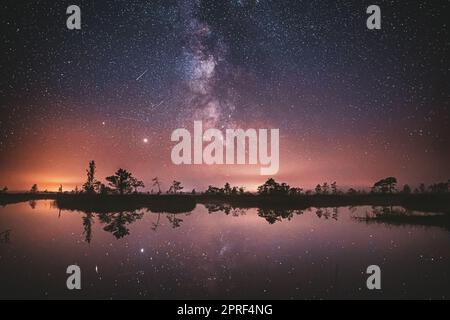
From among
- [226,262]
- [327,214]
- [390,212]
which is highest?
[390,212]

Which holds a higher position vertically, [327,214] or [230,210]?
[327,214]

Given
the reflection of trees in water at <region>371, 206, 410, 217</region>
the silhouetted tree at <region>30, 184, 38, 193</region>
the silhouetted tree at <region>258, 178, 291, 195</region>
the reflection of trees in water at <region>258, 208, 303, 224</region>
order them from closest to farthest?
the reflection of trees in water at <region>258, 208, 303, 224</region>, the reflection of trees in water at <region>371, 206, 410, 217</region>, the silhouetted tree at <region>258, 178, 291, 195</region>, the silhouetted tree at <region>30, 184, 38, 193</region>

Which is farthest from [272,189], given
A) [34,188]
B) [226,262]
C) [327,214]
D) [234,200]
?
[34,188]

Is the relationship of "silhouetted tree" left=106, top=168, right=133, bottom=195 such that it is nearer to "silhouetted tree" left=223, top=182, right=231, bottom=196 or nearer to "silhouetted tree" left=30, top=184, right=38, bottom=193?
"silhouetted tree" left=223, top=182, right=231, bottom=196

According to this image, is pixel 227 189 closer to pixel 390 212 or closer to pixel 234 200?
pixel 234 200

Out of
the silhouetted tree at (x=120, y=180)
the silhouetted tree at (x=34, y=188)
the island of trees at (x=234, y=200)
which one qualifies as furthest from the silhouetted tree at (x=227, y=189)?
the silhouetted tree at (x=34, y=188)

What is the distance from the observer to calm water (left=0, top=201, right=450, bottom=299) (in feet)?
51.6

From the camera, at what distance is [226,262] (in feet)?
68.4

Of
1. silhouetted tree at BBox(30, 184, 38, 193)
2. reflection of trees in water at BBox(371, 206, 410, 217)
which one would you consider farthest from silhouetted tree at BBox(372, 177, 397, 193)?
silhouetted tree at BBox(30, 184, 38, 193)

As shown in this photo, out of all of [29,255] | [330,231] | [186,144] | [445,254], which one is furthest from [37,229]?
[445,254]

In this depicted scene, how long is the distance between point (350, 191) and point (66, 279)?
132689 millimetres

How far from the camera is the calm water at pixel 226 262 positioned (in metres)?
15.7

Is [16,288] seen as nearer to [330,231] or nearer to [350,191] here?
[330,231]

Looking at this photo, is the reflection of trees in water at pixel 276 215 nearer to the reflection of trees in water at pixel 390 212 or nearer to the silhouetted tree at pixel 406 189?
the reflection of trees in water at pixel 390 212
